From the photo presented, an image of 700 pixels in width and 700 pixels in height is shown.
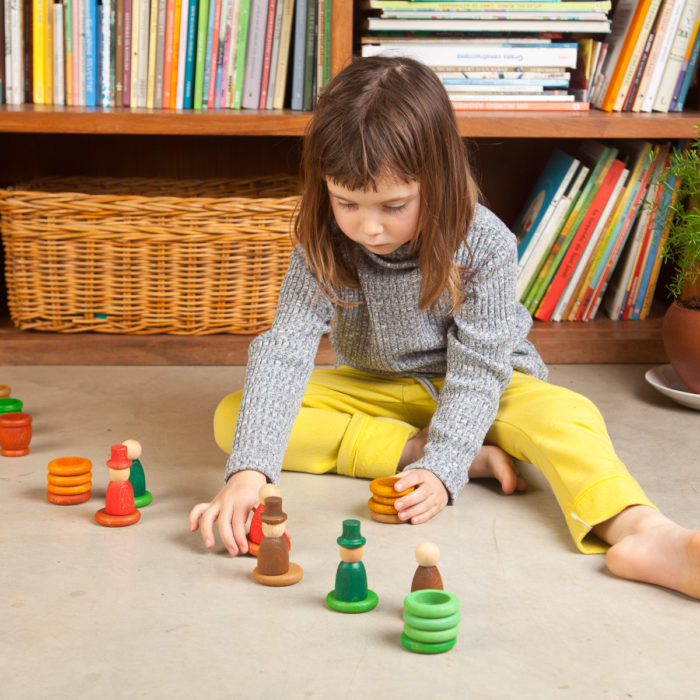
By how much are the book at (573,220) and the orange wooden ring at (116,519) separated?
1056 mm

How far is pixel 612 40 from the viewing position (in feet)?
6.35

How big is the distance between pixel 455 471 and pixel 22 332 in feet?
3.32

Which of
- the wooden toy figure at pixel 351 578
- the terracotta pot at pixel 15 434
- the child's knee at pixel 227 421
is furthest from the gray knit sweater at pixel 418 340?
the terracotta pot at pixel 15 434

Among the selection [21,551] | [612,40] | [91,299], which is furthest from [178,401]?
[612,40]

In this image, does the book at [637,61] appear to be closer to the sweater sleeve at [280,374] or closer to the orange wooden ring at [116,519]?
the sweater sleeve at [280,374]

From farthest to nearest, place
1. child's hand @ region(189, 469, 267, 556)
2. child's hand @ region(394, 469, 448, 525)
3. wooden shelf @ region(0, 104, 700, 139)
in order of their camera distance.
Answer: wooden shelf @ region(0, 104, 700, 139), child's hand @ region(394, 469, 448, 525), child's hand @ region(189, 469, 267, 556)

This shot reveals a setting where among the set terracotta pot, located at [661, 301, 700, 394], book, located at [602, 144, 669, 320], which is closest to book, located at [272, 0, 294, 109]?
book, located at [602, 144, 669, 320]

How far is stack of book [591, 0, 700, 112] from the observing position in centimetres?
186

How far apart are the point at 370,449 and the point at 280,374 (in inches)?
7.3

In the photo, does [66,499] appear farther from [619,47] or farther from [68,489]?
[619,47]

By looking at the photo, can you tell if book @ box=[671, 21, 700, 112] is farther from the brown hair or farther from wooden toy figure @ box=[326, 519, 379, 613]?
wooden toy figure @ box=[326, 519, 379, 613]

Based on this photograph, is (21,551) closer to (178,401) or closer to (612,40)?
(178,401)

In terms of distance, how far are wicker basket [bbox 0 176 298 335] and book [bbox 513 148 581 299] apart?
0.49 metres

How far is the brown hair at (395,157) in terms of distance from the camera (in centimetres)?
110
